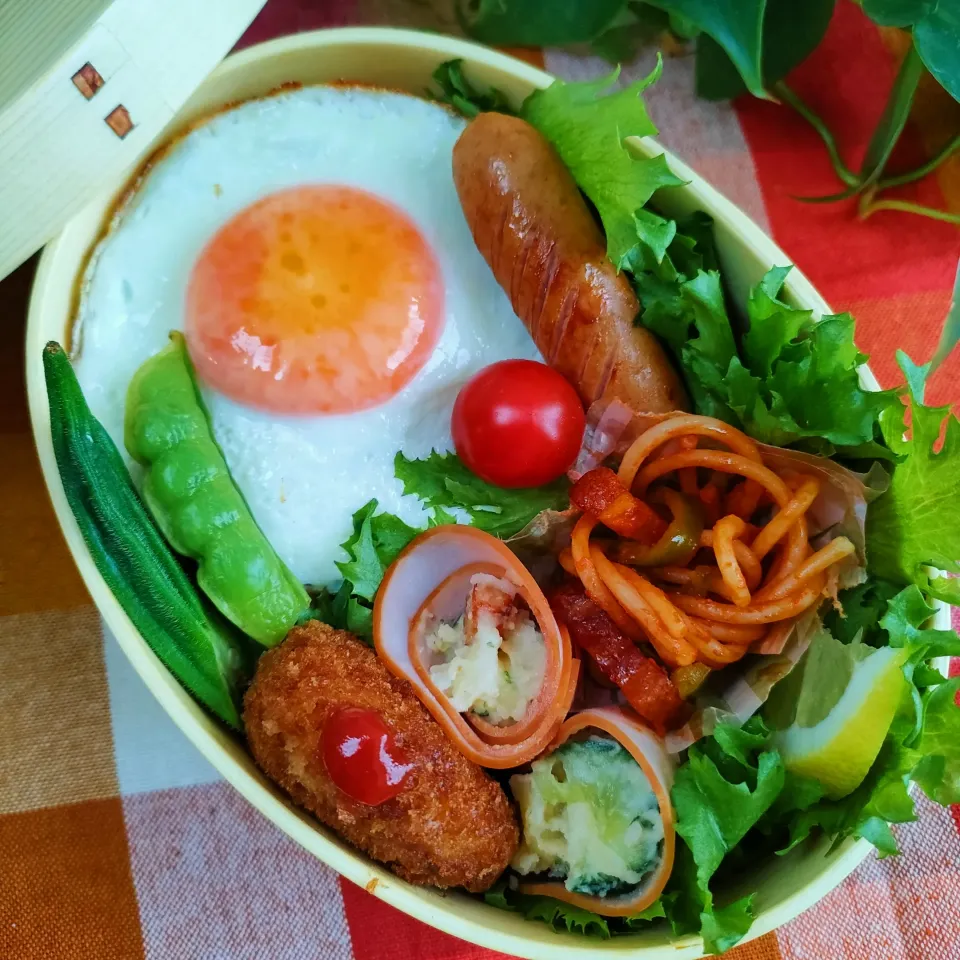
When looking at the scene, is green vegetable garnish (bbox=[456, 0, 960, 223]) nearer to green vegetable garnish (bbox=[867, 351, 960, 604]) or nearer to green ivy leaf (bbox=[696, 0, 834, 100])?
green ivy leaf (bbox=[696, 0, 834, 100])

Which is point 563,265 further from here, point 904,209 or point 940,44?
point 904,209

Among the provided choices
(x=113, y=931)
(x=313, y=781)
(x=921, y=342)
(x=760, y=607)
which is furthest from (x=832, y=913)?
(x=113, y=931)

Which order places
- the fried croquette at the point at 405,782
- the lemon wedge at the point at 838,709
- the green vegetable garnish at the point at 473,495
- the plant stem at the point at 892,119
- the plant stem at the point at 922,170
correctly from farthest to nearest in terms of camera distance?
the plant stem at the point at 922,170
the plant stem at the point at 892,119
the green vegetable garnish at the point at 473,495
the fried croquette at the point at 405,782
the lemon wedge at the point at 838,709

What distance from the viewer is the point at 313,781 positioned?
53.3 inches

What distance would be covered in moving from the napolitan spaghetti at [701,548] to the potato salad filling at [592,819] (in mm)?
187

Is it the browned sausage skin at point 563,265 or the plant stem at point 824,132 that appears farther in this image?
the plant stem at point 824,132

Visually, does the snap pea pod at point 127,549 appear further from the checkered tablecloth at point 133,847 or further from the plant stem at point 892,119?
the plant stem at point 892,119

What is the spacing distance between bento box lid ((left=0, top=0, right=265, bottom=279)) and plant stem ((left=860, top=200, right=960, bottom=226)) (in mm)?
1244

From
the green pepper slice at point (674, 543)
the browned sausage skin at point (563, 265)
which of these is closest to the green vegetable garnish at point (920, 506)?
the green pepper slice at point (674, 543)

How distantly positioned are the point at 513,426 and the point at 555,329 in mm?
201

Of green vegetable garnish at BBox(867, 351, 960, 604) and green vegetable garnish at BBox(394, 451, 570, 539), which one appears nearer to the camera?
green vegetable garnish at BBox(867, 351, 960, 604)

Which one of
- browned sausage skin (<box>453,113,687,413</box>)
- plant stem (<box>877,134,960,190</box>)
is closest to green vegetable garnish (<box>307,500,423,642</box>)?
browned sausage skin (<box>453,113,687,413</box>)

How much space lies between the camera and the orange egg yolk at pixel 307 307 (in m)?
1.54

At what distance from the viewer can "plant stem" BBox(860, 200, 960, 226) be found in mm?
1910
